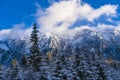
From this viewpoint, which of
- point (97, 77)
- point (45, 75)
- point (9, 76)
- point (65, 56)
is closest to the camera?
point (45, 75)

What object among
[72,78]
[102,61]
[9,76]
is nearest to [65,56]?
Result: [72,78]

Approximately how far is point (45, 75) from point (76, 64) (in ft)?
23.3

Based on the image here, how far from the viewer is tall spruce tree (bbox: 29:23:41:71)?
120 ft

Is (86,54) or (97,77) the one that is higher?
(86,54)

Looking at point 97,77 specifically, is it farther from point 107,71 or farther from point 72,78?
point 72,78

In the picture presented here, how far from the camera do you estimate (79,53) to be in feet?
134

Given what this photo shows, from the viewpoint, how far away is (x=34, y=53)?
124 ft

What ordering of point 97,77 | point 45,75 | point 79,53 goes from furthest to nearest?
point 97,77
point 79,53
point 45,75

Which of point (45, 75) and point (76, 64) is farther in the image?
point (76, 64)

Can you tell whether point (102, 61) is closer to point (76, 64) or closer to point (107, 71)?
point (107, 71)

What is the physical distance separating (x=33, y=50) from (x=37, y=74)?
13.0 ft

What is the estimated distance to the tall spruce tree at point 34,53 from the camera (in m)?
36.7

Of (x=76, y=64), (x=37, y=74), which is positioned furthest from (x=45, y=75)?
(x=76, y=64)

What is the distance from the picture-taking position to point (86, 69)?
41.0 metres
